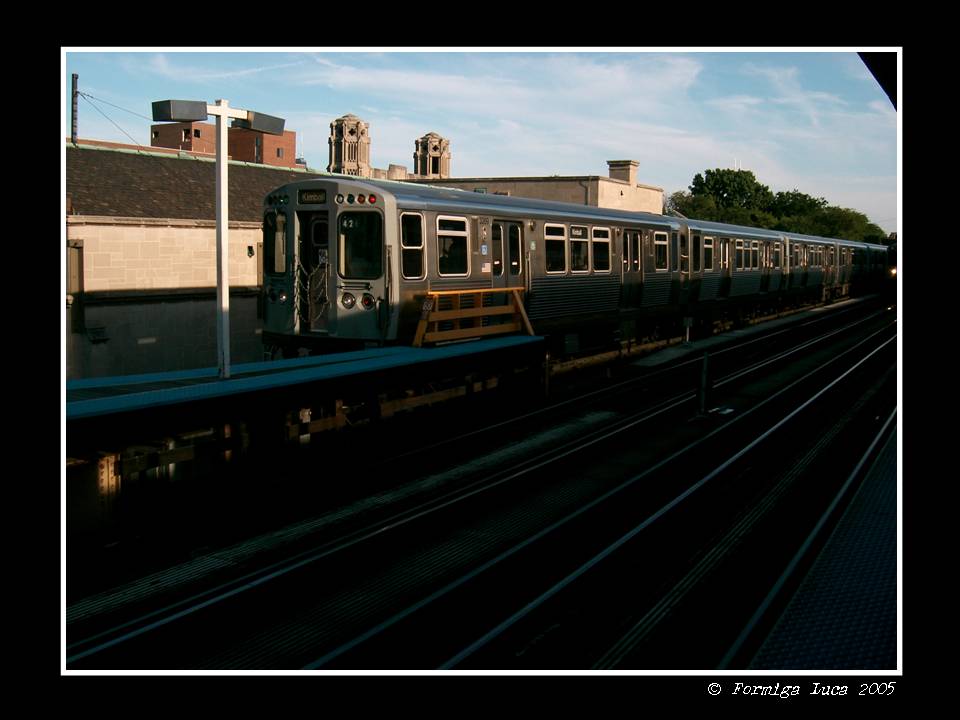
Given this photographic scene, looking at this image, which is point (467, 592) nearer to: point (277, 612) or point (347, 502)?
point (277, 612)

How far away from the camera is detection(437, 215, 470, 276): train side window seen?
14000 millimetres

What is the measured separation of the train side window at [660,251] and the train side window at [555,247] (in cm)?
490

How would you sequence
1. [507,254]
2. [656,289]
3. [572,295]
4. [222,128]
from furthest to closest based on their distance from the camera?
[656,289]
[572,295]
[507,254]
[222,128]

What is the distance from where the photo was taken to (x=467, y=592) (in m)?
7.31

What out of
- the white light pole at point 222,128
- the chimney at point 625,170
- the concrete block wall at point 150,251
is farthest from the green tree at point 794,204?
the white light pole at point 222,128

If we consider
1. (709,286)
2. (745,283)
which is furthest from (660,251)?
(745,283)

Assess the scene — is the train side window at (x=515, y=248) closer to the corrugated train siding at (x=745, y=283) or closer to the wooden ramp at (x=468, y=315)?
the wooden ramp at (x=468, y=315)

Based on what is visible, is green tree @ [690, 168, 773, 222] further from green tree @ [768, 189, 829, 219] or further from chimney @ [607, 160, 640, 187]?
chimney @ [607, 160, 640, 187]

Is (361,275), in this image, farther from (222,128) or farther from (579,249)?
(579,249)

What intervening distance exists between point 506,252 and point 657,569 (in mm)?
8734

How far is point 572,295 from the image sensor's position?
1783 cm

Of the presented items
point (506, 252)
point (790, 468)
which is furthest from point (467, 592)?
point (506, 252)

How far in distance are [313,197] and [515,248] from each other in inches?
158

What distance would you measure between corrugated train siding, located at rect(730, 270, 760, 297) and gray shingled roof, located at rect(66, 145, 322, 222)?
14.6 meters
